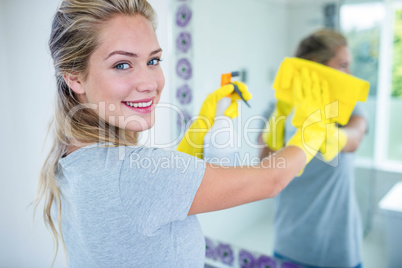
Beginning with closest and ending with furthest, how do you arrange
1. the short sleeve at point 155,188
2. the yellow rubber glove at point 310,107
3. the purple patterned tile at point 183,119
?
the short sleeve at point 155,188 < the yellow rubber glove at point 310,107 < the purple patterned tile at point 183,119

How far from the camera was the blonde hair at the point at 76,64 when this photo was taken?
68 centimetres

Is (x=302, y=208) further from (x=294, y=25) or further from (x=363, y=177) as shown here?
(x=294, y=25)

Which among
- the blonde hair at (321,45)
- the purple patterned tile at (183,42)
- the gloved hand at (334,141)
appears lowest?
the gloved hand at (334,141)

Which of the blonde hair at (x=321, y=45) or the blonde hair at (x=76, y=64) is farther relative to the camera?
the blonde hair at (x=321, y=45)

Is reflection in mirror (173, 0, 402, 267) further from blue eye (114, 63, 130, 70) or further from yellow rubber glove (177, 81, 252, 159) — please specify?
blue eye (114, 63, 130, 70)

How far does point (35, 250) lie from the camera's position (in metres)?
1.87

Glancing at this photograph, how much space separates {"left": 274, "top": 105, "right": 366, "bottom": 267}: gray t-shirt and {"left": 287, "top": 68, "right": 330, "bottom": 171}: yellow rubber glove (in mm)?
130

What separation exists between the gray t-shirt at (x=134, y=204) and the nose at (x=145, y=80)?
143 mm

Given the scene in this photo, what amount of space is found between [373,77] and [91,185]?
756 millimetres

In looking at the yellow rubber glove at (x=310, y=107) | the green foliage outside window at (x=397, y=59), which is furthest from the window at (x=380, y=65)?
the yellow rubber glove at (x=310, y=107)

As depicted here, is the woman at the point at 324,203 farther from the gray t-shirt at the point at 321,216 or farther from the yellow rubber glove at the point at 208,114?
the yellow rubber glove at the point at 208,114

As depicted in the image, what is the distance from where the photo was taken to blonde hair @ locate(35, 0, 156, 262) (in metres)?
0.68

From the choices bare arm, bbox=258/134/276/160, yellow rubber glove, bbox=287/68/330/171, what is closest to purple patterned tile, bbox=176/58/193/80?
bare arm, bbox=258/134/276/160

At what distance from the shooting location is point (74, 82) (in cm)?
74
